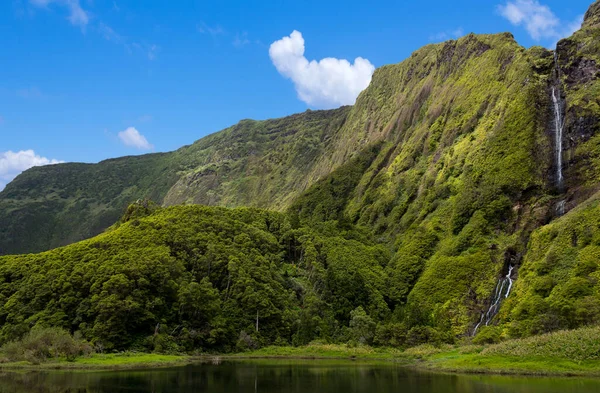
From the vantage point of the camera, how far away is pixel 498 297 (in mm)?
92875

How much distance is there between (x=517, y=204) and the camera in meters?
109

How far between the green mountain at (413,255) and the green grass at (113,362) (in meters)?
9.32

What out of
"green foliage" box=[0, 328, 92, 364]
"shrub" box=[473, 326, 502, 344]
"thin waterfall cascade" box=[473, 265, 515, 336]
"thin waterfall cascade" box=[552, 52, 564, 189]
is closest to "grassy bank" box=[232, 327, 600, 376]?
"shrub" box=[473, 326, 502, 344]

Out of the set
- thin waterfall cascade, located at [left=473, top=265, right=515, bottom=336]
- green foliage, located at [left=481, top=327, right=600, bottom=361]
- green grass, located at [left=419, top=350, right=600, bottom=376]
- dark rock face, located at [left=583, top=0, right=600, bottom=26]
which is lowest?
green grass, located at [left=419, top=350, right=600, bottom=376]

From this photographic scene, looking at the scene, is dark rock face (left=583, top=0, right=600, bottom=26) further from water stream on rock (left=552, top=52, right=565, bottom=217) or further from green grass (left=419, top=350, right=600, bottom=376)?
green grass (left=419, top=350, right=600, bottom=376)


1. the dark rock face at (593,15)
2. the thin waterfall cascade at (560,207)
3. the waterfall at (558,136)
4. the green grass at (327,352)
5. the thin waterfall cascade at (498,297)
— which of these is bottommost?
the green grass at (327,352)

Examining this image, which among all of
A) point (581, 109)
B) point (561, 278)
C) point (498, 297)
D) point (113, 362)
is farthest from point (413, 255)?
point (113, 362)

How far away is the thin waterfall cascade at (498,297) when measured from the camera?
9069 cm

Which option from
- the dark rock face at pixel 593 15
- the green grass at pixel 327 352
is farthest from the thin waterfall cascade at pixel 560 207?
the dark rock face at pixel 593 15

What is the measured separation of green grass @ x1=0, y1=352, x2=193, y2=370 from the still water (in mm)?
8027

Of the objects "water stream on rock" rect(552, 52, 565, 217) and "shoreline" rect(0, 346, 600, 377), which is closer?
"shoreline" rect(0, 346, 600, 377)

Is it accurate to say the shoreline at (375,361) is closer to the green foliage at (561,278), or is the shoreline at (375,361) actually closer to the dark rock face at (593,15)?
the green foliage at (561,278)

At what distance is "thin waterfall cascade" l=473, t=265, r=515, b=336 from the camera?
298ft

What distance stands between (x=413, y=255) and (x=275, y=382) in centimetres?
7664
